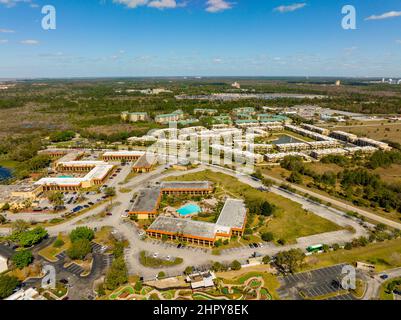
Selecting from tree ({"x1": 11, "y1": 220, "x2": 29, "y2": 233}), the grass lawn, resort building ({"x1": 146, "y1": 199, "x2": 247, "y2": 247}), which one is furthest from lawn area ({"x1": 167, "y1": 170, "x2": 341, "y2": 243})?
tree ({"x1": 11, "y1": 220, "x2": 29, "y2": 233})

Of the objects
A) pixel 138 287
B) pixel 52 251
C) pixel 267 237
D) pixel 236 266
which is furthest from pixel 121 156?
pixel 236 266

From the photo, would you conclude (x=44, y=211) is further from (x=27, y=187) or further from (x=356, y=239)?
(x=356, y=239)

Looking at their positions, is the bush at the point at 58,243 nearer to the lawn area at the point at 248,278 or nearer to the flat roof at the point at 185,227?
the flat roof at the point at 185,227

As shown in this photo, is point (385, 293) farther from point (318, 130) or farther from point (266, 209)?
point (318, 130)

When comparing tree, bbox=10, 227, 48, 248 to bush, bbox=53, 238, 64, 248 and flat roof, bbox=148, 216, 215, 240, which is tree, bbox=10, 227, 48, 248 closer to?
bush, bbox=53, 238, 64, 248

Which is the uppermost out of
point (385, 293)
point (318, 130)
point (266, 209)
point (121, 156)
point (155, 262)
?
point (318, 130)

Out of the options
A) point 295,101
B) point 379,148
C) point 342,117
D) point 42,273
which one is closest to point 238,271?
point 42,273

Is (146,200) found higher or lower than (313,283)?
higher

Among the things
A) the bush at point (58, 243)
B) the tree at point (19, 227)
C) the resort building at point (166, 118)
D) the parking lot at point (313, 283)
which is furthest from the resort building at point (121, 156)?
the parking lot at point (313, 283)
